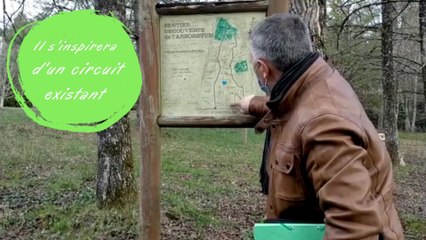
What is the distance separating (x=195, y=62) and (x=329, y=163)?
1336 mm

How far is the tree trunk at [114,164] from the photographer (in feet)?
17.9

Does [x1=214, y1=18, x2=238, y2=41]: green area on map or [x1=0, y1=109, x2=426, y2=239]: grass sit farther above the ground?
[x1=214, y1=18, x2=238, y2=41]: green area on map

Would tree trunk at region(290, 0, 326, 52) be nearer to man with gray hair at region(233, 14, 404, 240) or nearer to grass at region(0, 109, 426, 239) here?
man with gray hair at region(233, 14, 404, 240)

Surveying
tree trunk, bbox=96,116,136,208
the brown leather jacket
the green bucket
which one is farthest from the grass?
the brown leather jacket

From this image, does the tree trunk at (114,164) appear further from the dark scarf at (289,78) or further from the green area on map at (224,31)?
the dark scarf at (289,78)

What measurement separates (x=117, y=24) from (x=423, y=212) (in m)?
6.00

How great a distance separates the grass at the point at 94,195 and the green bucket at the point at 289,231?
132 inches

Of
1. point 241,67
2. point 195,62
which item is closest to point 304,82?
point 241,67

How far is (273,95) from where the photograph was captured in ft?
5.56

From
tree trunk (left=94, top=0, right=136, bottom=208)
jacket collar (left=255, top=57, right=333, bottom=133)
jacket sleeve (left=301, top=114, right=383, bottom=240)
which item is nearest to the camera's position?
jacket sleeve (left=301, top=114, right=383, bottom=240)

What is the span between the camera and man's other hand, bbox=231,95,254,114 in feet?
8.17

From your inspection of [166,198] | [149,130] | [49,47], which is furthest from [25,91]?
[166,198]

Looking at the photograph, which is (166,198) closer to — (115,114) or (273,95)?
(115,114)

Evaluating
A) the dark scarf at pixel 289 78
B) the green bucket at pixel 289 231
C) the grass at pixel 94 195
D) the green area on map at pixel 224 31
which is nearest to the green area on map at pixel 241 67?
the green area on map at pixel 224 31
